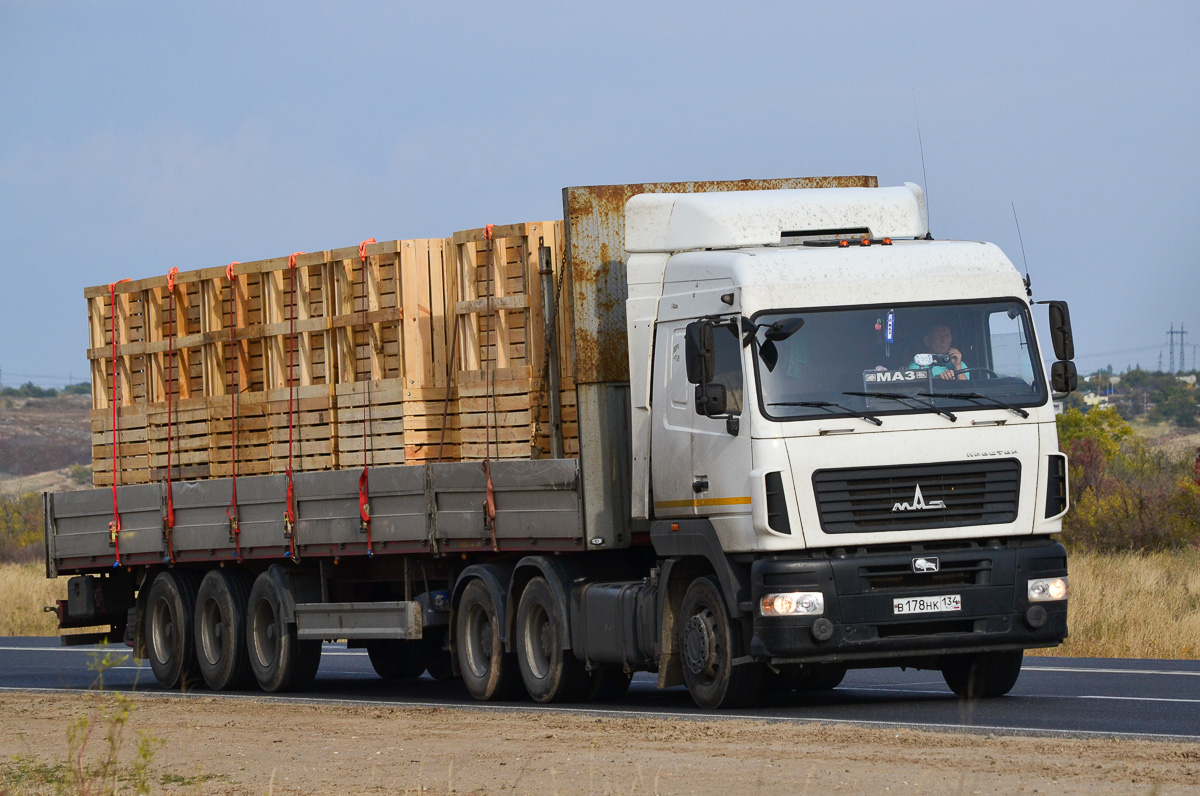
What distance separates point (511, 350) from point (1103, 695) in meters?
5.28

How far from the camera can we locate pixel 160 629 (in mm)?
19844

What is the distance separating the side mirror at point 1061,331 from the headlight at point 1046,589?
1.54 meters

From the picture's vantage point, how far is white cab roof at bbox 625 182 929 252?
13992mm

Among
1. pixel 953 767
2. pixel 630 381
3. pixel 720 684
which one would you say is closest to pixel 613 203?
pixel 630 381

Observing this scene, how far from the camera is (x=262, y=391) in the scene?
18141mm

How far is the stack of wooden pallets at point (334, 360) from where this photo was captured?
15.4 m

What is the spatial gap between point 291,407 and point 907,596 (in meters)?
6.91

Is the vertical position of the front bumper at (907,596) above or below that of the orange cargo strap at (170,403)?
below

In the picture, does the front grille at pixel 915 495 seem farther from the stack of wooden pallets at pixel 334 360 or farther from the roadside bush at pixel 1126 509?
the roadside bush at pixel 1126 509

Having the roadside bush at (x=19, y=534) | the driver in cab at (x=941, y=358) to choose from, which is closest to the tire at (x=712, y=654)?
the driver in cab at (x=941, y=358)

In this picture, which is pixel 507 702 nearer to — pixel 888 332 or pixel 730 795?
pixel 888 332

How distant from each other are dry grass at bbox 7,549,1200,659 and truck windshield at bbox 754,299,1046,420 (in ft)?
22.5

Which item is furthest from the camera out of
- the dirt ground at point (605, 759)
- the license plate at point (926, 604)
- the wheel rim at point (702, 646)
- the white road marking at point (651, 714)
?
the wheel rim at point (702, 646)

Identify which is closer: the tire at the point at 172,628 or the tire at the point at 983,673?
the tire at the point at 983,673
